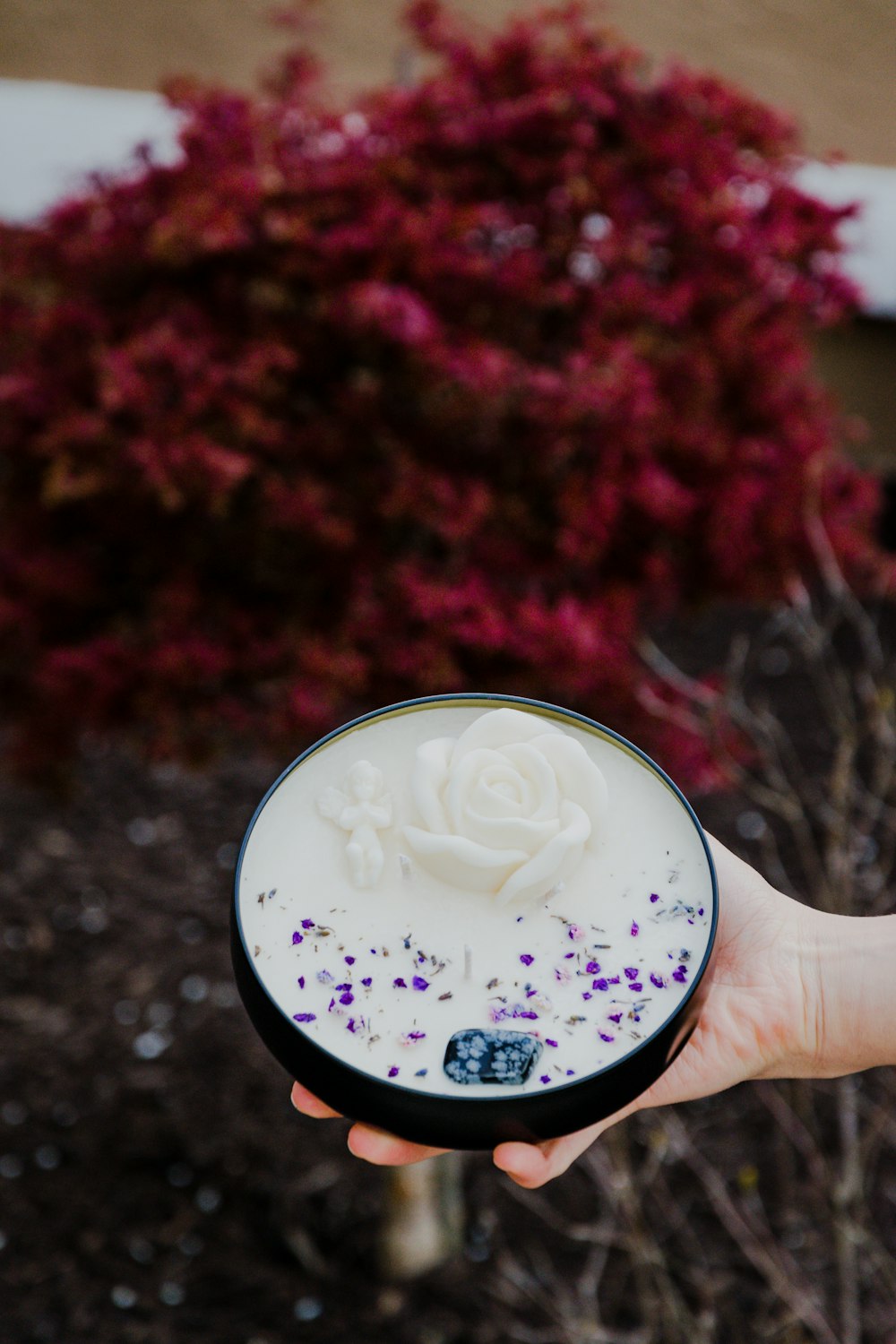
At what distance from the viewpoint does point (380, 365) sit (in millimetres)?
2189

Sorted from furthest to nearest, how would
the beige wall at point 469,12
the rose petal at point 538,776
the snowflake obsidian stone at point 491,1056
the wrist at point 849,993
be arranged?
the beige wall at point 469,12, the wrist at point 849,993, the rose petal at point 538,776, the snowflake obsidian stone at point 491,1056

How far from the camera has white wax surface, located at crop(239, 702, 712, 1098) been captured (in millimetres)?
980

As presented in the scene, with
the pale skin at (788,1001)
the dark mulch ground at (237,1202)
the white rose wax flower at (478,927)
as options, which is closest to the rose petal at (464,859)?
the white rose wax flower at (478,927)

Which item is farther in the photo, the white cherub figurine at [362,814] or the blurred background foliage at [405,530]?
the blurred background foliage at [405,530]

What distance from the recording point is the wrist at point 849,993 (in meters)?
1.26

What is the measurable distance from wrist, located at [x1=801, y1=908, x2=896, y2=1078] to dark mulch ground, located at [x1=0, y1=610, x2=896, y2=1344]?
613mm

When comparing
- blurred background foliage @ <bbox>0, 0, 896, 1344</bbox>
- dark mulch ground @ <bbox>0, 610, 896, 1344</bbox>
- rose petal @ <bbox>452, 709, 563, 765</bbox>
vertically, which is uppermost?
rose petal @ <bbox>452, 709, 563, 765</bbox>

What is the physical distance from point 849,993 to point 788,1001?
2.7 inches

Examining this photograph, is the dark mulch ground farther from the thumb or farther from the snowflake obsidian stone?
the snowflake obsidian stone

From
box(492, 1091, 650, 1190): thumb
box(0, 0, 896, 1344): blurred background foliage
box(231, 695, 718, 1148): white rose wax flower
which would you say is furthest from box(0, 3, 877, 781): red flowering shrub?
box(492, 1091, 650, 1190): thumb

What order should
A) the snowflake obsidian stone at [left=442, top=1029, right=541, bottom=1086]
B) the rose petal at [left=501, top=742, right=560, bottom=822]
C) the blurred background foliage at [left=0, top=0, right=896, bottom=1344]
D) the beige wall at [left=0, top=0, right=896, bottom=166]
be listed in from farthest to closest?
1. the beige wall at [left=0, top=0, right=896, bottom=166]
2. the blurred background foliage at [left=0, top=0, right=896, bottom=1344]
3. the rose petal at [left=501, top=742, right=560, bottom=822]
4. the snowflake obsidian stone at [left=442, top=1029, right=541, bottom=1086]

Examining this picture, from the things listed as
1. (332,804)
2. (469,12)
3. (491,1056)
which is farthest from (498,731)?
(469,12)

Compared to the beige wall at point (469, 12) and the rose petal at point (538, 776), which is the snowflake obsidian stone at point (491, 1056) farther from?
the beige wall at point (469, 12)

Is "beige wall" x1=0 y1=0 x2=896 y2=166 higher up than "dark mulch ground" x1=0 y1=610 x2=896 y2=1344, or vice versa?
"beige wall" x1=0 y1=0 x2=896 y2=166
